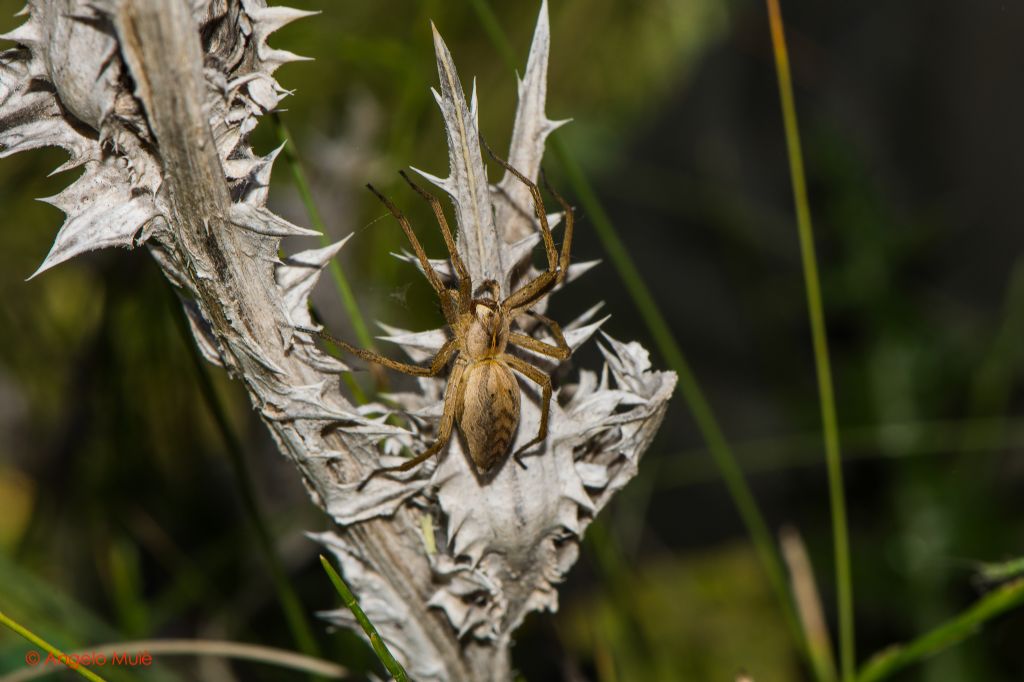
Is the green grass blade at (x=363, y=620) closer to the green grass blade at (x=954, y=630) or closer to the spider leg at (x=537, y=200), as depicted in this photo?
the spider leg at (x=537, y=200)

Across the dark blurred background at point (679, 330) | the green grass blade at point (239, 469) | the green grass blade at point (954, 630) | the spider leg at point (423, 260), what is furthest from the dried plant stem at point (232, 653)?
the green grass blade at point (954, 630)

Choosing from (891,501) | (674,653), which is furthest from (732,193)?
(674,653)

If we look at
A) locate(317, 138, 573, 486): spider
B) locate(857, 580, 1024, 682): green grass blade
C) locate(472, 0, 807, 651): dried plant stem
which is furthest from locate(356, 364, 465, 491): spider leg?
locate(857, 580, 1024, 682): green grass blade

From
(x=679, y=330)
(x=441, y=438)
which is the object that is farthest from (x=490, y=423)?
(x=679, y=330)

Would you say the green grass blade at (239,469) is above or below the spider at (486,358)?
below

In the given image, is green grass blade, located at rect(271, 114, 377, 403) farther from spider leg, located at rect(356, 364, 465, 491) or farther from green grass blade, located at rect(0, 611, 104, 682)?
green grass blade, located at rect(0, 611, 104, 682)

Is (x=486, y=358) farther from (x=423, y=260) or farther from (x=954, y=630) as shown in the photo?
(x=954, y=630)
